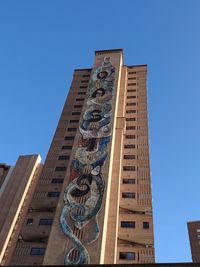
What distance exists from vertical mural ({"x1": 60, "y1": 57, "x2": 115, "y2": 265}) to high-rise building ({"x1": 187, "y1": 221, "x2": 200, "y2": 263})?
160 feet

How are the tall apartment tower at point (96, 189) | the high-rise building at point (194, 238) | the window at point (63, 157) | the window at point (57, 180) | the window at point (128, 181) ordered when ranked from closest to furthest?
the tall apartment tower at point (96, 189) < the window at point (128, 181) < the window at point (57, 180) < the window at point (63, 157) < the high-rise building at point (194, 238)

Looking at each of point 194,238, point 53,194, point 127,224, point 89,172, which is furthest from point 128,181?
point 194,238

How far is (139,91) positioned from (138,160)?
19587 millimetres

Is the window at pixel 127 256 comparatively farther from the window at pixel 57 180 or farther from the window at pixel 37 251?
the window at pixel 57 180

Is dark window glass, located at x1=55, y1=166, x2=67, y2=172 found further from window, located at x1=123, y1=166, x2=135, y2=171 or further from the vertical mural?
window, located at x1=123, y1=166, x2=135, y2=171

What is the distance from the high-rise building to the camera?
7671cm

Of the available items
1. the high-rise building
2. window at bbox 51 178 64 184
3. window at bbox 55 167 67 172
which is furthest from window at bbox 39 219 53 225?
the high-rise building

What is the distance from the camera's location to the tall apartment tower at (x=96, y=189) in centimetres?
3606

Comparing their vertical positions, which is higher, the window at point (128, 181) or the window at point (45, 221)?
the window at point (128, 181)

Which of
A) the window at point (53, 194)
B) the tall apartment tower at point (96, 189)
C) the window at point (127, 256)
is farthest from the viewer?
the window at point (53, 194)

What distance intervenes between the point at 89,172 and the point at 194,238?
170 feet

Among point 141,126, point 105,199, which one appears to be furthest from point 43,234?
point 141,126

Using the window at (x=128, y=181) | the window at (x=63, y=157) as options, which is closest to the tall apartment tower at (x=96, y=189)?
the window at (x=128, y=181)

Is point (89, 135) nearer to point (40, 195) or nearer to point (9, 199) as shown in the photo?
point (40, 195)
